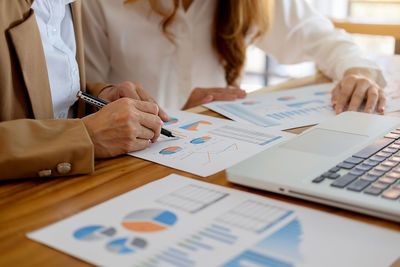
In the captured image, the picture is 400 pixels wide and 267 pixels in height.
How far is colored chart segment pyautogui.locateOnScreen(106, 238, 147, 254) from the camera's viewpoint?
50cm

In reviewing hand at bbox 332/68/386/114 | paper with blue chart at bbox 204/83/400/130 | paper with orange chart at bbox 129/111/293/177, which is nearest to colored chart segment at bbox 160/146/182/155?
paper with orange chart at bbox 129/111/293/177

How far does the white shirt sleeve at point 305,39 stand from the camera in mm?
1535

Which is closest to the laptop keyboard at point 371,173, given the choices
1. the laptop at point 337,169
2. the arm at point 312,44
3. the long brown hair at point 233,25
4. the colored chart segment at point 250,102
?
the laptop at point 337,169

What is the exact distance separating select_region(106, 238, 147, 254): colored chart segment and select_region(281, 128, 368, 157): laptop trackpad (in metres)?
0.32

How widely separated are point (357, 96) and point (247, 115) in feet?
0.89

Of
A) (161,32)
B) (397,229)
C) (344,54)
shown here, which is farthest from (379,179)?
(161,32)

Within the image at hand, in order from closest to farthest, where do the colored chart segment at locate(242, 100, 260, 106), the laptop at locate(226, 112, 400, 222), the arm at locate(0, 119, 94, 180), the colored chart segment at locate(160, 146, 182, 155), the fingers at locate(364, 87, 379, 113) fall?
the laptop at locate(226, 112, 400, 222) < the arm at locate(0, 119, 94, 180) < the colored chart segment at locate(160, 146, 182, 155) < the fingers at locate(364, 87, 379, 113) < the colored chart segment at locate(242, 100, 260, 106)

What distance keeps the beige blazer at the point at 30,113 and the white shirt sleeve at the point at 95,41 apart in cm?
36

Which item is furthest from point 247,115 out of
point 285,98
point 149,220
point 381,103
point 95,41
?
point 95,41

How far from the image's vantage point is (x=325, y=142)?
770 millimetres

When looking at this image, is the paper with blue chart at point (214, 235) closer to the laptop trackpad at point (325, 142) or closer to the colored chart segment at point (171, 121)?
the laptop trackpad at point (325, 142)

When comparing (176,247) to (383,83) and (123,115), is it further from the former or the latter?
(383,83)

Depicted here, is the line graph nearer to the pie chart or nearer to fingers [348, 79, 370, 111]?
the pie chart

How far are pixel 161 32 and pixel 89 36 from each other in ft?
0.78
